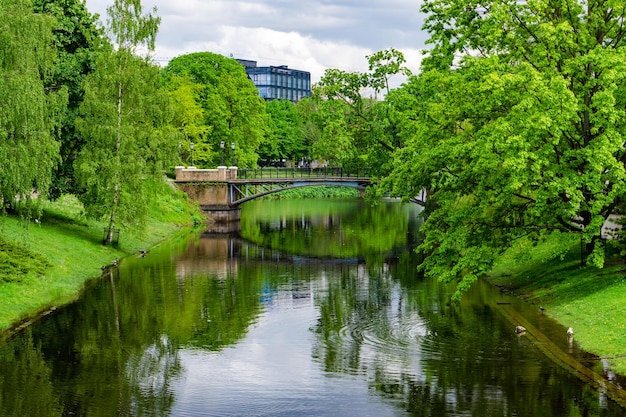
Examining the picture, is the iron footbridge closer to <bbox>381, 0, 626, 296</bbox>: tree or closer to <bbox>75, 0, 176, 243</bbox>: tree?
<bbox>75, 0, 176, 243</bbox>: tree

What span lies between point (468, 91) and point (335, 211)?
2491 inches

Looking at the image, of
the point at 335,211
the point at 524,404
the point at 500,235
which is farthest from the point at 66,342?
the point at 335,211

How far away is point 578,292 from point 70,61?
111 feet

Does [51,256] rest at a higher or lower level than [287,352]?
higher

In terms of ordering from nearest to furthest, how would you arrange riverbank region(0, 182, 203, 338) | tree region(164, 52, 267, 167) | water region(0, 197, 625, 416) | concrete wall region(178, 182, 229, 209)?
1. water region(0, 197, 625, 416)
2. riverbank region(0, 182, 203, 338)
3. concrete wall region(178, 182, 229, 209)
4. tree region(164, 52, 267, 167)

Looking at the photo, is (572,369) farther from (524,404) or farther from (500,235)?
(500,235)

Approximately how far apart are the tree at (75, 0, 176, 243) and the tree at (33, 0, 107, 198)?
992 mm

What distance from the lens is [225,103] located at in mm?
98250

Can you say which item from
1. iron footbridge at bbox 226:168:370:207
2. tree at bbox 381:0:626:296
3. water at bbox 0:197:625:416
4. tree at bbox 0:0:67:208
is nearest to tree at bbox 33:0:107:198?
water at bbox 0:197:625:416

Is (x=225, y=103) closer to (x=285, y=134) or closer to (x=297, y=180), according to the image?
(x=297, y=180)

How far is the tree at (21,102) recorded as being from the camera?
31.4 metres

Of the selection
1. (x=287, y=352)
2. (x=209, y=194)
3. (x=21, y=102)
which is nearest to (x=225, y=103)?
(x=209, y=194)

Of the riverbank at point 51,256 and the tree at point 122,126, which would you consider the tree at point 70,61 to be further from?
the riverbank at point 51,256

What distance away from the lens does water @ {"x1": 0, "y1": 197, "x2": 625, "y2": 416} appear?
873 inches
